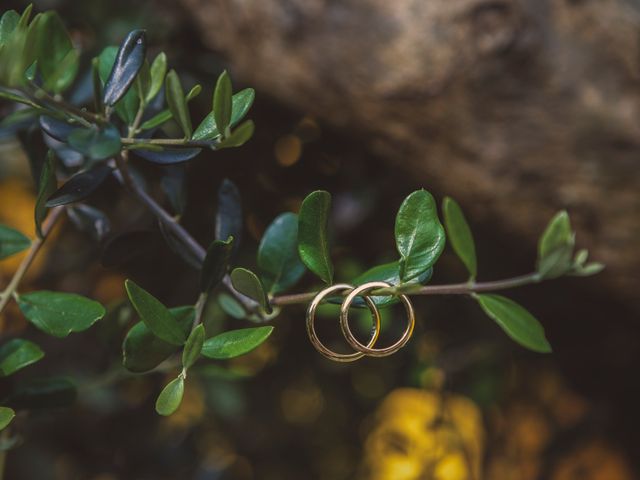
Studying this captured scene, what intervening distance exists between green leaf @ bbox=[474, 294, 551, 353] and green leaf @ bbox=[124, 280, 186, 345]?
20 cm

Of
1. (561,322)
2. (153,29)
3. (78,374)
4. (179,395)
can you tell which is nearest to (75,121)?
(179,395)

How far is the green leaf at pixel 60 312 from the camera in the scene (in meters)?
0.48

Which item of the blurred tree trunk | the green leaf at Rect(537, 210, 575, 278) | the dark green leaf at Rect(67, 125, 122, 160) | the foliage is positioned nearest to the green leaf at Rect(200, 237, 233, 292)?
the foliage

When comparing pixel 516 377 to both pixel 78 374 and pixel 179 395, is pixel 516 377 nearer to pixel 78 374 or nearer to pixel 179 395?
pixel 78 374

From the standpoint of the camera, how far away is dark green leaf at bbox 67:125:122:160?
15.4 inches

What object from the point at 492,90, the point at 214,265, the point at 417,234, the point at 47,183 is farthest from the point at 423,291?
the point at 492,90

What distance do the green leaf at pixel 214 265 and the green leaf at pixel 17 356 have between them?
120mm

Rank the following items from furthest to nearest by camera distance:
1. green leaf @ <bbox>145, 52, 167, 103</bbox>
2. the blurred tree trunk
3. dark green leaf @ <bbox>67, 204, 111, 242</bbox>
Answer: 1. the blurred tree trunk
2. dark green leaf @ <bbox>67, 204, 111, 242</bbox>
3. green leaf @ <bbox>145, 52, 167, 103</bbox>

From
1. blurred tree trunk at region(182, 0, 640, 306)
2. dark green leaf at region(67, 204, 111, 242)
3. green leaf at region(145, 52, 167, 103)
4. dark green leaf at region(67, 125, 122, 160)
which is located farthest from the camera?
blurred tree trunk at region(182, 0, 640, 306)

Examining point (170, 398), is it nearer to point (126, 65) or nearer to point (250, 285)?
point (250, 285)

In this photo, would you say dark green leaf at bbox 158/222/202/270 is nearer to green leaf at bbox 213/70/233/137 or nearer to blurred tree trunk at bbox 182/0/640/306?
green leaf at bbox 213/70/233/137

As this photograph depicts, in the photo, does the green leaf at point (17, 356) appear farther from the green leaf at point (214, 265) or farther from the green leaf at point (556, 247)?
the green leaf at point (556, 247)

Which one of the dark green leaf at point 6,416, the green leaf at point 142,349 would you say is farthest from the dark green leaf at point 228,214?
the dark green leaf at point 6,416

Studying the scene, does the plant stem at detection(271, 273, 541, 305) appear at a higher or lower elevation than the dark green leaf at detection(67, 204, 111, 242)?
higher
